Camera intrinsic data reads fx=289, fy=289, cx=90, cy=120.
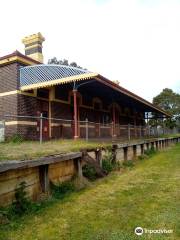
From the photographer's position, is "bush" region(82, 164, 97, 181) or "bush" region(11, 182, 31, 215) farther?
"bush" region(82, 164, 97, 181)

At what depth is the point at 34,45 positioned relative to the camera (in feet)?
64.2

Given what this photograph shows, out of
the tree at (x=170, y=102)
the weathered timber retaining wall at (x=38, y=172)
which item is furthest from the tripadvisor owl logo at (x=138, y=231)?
the tree at (x=170, y=102)

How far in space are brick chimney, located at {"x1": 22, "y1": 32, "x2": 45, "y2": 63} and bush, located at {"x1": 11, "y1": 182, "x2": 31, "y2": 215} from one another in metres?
14.5

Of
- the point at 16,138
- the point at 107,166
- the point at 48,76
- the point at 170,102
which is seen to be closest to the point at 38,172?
the point at 107,166

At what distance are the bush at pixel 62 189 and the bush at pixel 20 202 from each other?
112 cm

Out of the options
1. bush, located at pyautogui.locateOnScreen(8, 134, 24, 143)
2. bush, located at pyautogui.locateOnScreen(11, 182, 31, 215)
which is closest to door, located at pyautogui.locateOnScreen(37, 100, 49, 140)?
bush, located at pyautogui.locateOnScreen(8, 134, 24, 143)

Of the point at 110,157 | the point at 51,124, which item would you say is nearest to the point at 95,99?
the point at 51,124

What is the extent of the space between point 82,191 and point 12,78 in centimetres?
973

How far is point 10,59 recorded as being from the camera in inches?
609

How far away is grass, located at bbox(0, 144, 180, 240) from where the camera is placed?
478cm

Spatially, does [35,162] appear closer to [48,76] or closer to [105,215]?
[105,215]

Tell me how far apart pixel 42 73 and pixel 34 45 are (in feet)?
17.5

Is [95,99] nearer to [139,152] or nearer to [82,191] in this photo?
[139,152]

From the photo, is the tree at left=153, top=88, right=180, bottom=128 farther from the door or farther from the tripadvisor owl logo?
the tripadvisor owl logo
